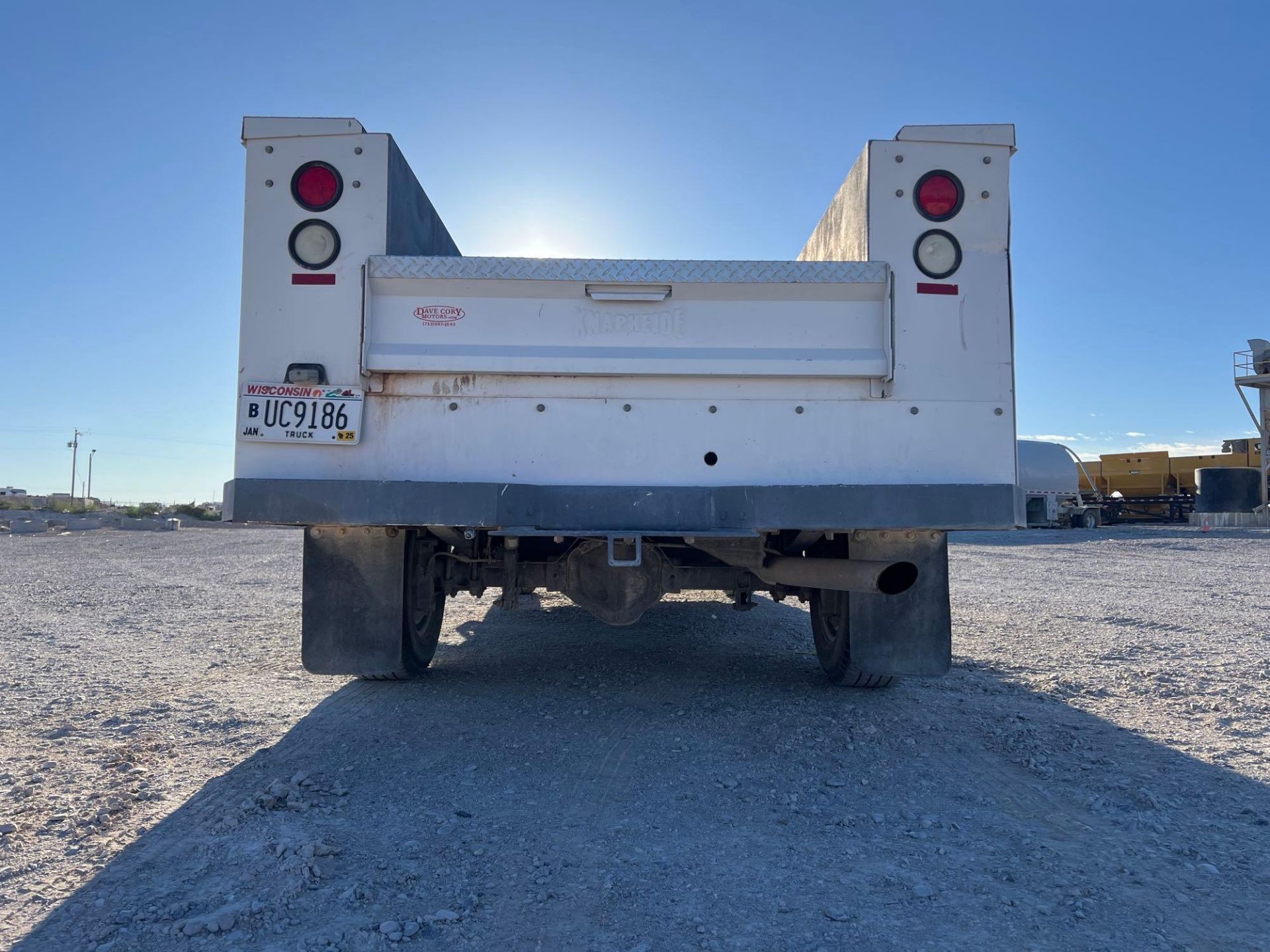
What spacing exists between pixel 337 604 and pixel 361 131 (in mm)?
2242

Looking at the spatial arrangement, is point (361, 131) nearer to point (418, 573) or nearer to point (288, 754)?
point (418, 573)

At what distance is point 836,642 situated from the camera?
4.92 meters

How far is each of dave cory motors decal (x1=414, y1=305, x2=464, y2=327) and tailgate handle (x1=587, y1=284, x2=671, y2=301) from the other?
59cm

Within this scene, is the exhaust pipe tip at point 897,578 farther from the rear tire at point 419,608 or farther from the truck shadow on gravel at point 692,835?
the rear tire at point 419,608

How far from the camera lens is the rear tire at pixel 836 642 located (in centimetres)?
470

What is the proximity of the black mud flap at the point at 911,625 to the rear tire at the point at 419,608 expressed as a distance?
222 cm

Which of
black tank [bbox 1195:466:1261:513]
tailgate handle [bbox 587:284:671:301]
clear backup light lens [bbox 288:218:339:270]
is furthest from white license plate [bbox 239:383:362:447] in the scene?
black tank [bbox 1195:466:1261:513]

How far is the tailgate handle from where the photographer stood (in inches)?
156

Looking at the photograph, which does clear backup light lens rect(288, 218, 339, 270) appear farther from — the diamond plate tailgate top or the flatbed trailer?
the flatbed trailer

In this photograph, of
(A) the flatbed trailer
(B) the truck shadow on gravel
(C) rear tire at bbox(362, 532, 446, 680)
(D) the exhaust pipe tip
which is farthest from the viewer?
(A) the flatbed trailer

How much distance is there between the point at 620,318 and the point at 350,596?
1908mm

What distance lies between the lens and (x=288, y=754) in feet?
12.4

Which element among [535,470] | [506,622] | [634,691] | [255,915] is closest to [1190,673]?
[634,691]

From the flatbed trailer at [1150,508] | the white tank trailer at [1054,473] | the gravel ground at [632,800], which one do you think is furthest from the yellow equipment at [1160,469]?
the gravel ground at [632,800]
